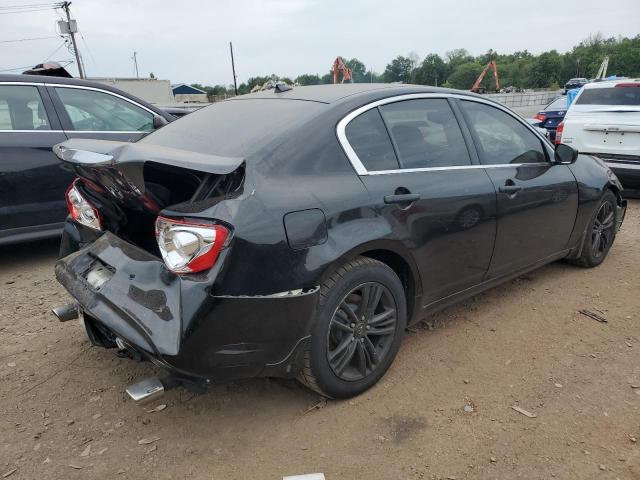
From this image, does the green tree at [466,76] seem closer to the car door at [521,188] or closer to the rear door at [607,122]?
the rear door at [607,122]

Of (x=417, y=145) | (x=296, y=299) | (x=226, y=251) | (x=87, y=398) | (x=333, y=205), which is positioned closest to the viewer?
(x=226, y=251)

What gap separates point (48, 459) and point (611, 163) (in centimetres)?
704

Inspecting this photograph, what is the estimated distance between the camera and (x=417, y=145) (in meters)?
3.02

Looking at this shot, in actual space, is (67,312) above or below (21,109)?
below

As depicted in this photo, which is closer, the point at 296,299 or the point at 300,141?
the point at 296,299

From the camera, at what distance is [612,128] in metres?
6.71

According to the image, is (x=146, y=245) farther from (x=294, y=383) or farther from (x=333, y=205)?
(x=294, y=383)

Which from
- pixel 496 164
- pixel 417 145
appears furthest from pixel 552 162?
pixel 417 145

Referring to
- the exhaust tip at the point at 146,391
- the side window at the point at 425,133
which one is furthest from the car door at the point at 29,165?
the side window at the point at 425,133

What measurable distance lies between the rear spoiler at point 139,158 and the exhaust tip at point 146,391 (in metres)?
0.99

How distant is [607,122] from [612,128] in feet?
0.44

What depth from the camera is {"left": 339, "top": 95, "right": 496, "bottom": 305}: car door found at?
2.72 metres

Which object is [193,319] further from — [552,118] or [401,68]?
[401,68]

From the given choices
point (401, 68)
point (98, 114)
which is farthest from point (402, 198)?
point (401, 68)
